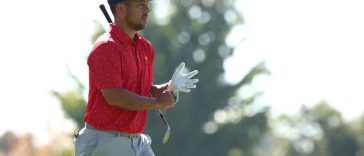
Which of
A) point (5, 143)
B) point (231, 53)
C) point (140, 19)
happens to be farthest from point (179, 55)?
point (140, 19)

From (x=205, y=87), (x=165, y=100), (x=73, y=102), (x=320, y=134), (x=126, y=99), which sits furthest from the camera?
(x=320, y=134)

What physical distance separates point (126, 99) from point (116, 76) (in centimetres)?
18

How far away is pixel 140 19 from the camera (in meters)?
8.95

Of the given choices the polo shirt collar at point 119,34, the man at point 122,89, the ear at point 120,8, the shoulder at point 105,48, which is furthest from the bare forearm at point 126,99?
the ear at point 120,8

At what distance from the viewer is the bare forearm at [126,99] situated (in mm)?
8602

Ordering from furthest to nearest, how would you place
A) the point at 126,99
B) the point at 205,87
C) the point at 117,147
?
1. the point at 205,87
2. the point at 117,147
3. the point at 126,99

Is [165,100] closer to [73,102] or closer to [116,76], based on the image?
[116,76]

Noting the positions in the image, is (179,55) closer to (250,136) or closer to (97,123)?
(250,136)

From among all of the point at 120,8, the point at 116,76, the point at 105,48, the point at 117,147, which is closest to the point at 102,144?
the point at 117,147

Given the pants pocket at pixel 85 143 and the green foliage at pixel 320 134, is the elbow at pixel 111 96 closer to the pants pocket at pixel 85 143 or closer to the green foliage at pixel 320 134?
the pants pocket at pixel 85 143

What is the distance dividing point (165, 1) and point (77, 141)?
1657 inches

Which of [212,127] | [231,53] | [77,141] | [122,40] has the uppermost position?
[231,53]

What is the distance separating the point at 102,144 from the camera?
28.9ft

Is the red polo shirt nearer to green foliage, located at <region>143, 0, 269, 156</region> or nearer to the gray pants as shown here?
the gray pants
